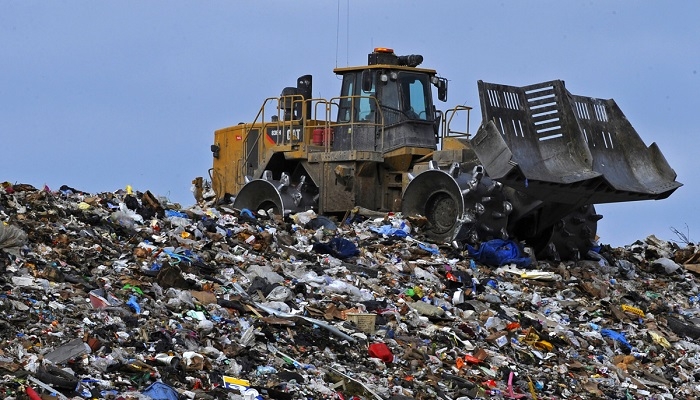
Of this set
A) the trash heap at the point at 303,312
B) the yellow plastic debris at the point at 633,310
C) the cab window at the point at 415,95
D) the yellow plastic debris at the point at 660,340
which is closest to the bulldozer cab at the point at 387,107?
the cab window at the point at 415,95

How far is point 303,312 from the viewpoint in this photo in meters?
11.0

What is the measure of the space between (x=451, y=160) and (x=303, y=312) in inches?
205

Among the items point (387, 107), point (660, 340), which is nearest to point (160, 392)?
point (660, 340)

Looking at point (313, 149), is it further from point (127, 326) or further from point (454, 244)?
point (127, 326)

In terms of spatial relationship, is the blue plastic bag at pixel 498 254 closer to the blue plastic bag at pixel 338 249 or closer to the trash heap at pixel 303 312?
the trash heap at pixel 303 312

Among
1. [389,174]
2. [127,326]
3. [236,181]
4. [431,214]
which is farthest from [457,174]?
[127,326]

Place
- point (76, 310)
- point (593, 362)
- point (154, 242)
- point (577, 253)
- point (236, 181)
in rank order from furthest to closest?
point (236, 181) → point (577, 253) → point (154, 242) → point (593, 362) → point (76, 310)

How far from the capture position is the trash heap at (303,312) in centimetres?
896

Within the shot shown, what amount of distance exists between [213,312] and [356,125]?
22.3 ft

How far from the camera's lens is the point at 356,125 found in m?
16.8

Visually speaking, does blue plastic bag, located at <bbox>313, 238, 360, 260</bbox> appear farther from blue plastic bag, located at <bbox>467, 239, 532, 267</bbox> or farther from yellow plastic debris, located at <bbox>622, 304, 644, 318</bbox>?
yellow plastic debris, located at <bbox>622, 304, 644, 318</bbox>

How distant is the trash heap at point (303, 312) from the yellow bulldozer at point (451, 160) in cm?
42

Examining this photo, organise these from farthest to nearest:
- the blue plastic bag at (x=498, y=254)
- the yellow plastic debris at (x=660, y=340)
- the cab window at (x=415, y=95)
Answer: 1. the cab window at (x=415, y=95)
2. the blue plastic bag at (x=498, y=254)
3. the yellow plastic debris at (x=660, y=340)

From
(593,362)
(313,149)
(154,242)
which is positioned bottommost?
(593,362)
